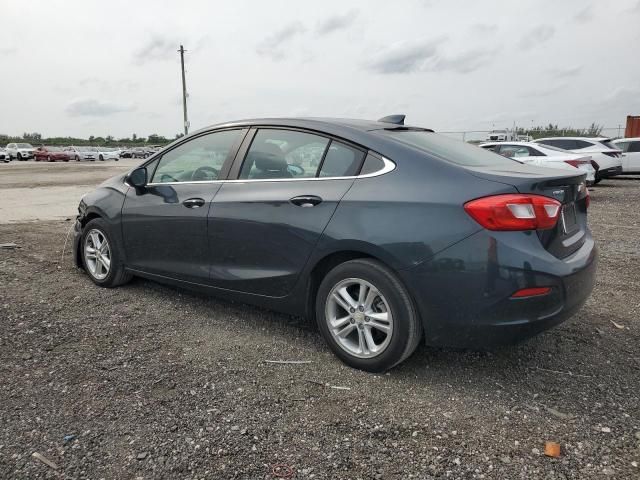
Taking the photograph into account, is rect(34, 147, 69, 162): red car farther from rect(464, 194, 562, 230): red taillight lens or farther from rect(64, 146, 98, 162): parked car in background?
rect(464, 194, 562, 230): red taillight lens

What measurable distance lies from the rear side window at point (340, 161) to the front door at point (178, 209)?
873mm

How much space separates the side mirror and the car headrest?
1221 mm

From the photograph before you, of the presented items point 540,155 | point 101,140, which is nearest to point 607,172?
point 540,155

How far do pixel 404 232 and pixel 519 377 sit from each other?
3.85 ft

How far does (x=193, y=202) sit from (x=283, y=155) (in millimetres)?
836

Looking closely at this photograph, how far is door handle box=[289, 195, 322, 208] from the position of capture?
10.4ft

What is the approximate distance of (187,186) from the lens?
3992 mm

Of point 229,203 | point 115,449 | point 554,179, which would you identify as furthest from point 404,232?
point 115,449

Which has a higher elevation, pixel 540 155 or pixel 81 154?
pixel 81 154

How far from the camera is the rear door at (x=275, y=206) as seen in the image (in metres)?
3.19

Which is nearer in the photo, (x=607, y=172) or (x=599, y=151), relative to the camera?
(x=607, y=172)

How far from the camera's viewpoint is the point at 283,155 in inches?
139

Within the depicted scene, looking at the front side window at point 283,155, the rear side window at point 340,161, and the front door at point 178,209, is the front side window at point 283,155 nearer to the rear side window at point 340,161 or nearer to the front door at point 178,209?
the rear side window at point 340,161

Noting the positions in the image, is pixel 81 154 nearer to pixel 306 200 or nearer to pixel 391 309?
pixel 306 200
